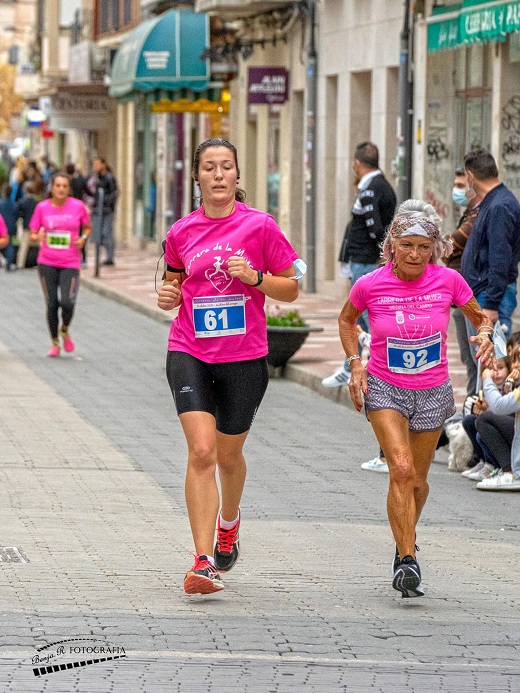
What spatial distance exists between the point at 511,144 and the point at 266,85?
10.6m

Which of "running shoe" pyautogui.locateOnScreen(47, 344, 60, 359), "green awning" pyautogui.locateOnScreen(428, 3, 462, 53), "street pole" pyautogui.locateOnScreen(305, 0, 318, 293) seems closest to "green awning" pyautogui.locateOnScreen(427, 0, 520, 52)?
"green awning" pyautogui.locateOnScreen(428, 3, 462, 53)

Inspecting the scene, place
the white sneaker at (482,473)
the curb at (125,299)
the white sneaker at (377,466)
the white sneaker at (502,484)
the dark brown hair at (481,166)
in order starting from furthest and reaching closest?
the curb at (125,299)
the dark brown hair at (481,166)
the white sneaker at (377,466)
the white sneaker at (482,473)
the white sneaker at (502,484)

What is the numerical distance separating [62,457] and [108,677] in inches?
220

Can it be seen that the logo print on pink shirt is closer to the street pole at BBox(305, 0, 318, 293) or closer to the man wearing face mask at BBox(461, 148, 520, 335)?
the man wearing face mask at BBox(461, 148, 520, 335)

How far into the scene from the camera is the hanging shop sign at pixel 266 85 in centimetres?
2966

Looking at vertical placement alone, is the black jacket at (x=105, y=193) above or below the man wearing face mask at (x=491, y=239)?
below

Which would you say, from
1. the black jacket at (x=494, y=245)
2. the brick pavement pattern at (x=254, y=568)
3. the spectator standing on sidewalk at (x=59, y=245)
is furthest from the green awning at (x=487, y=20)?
the black jacket at (x=494, y=245)

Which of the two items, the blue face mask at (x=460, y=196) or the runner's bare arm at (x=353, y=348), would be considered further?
the blue face mask at (x=460, y=196)

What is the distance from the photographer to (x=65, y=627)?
665cm

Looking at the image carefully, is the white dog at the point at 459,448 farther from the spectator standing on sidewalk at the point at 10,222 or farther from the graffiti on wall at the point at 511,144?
the spectator standing on sidewalk at the point at 10,222

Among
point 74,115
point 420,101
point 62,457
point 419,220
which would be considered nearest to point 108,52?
point 74,115

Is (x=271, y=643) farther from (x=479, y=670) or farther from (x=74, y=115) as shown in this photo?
(x=74, y=115)

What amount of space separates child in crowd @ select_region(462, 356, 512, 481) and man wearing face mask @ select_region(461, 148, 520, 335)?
62cm

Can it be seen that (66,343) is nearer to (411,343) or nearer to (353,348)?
(353,348)
